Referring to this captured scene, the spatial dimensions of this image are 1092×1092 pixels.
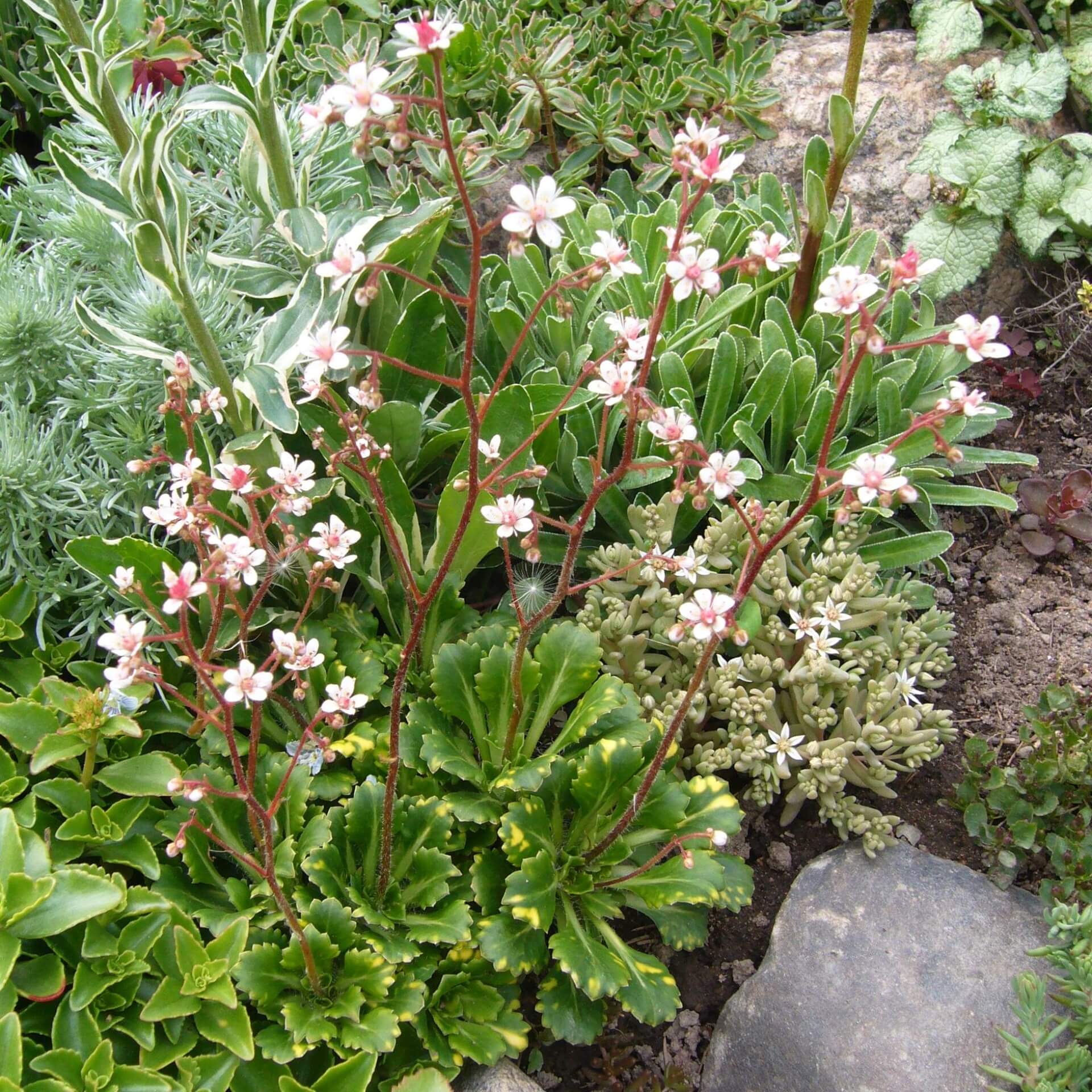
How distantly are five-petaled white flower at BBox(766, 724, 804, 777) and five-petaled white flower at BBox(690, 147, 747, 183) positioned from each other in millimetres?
1394

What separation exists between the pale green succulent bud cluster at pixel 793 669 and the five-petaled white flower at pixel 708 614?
76 cm

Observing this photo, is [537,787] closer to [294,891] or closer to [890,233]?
[294,891]

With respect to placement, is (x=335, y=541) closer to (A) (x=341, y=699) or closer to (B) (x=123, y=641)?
(A) (x=341, y=699)

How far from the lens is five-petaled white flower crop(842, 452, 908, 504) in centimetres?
146

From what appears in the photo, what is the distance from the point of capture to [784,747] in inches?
94.1

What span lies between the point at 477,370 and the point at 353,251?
58.9 inches

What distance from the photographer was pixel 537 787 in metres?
2.21

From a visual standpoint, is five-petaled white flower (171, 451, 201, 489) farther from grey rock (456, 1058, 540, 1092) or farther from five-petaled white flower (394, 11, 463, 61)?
grey rock (456, 1058, 540, 1092)

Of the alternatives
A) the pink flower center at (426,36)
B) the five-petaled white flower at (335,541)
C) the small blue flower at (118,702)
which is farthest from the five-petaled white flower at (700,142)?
the small blue flower at (118,702)

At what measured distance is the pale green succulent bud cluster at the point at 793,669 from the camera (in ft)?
7.99

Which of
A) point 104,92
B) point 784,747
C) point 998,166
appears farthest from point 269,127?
point 998,166

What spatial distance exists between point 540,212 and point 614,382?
1.02 feet

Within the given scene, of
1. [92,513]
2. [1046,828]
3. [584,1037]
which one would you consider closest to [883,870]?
[1046,828]

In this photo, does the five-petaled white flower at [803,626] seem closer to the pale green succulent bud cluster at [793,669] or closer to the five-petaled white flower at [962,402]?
the pale green succulent bud cluster at [793,669]
